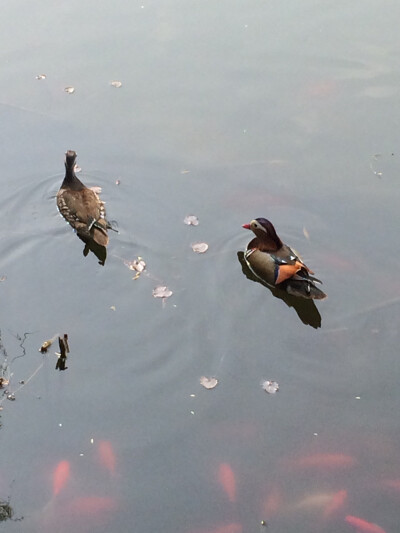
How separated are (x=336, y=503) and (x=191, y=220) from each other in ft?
11.5

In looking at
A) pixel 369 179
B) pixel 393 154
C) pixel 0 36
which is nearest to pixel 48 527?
pixel 369 179

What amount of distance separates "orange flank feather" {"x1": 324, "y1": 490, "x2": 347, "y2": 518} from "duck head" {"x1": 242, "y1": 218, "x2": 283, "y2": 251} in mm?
2618

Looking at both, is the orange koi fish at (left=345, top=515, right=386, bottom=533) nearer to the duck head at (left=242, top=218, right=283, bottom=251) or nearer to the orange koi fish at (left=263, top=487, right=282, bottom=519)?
the orange koi fish at (left=263, top=487, right=282, bottom=519)

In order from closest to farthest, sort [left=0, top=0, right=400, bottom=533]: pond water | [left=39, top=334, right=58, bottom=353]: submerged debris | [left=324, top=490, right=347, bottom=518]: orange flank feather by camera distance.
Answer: [left=324, top=490, right=347, bottom=518]: orange flank feather < [left=0, top=0, right=400, bottom=533]: pond water < [left=39, top=334, right=58, bottom=353]: submerged debris

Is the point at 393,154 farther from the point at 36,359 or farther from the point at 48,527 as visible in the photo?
the point at 48,527

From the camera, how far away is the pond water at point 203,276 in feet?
17.8

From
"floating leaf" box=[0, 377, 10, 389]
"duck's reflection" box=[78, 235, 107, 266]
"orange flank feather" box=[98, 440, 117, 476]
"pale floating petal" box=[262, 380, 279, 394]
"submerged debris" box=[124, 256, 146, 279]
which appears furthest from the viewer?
"duck's reflection" box=[78, 235, 107, 266]

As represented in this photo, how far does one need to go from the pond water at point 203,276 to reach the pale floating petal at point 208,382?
0.20 feet

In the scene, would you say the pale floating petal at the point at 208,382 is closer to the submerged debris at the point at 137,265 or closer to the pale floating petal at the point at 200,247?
the submerged debris at the point at 137,265

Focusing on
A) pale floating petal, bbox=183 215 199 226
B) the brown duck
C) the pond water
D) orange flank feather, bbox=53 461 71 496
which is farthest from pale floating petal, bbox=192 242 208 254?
orange flank feather, bbox=53 461 71 496

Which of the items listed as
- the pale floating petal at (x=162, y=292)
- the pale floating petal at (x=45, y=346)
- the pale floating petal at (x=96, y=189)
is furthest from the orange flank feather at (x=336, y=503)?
the pale floating petal at (x=96, y=189)

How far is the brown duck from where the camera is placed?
7.65 meters

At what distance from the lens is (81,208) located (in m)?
7.80

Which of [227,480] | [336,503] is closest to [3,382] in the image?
[227,480]
